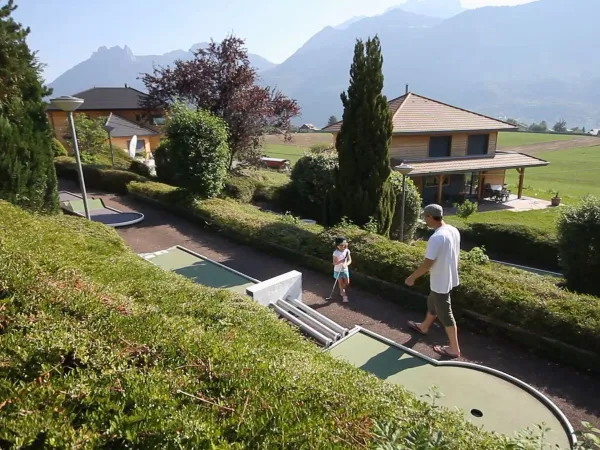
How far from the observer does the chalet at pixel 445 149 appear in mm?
27812

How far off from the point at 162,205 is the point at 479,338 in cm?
1323

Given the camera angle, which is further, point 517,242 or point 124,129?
point 124,129

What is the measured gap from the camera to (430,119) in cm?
2925

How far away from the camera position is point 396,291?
846 centimetres

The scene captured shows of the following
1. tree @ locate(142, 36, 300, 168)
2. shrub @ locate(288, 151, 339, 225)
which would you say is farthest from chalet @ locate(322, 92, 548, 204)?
shrub @ locate(288, 151, 339, 225)

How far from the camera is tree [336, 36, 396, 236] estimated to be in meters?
12.4

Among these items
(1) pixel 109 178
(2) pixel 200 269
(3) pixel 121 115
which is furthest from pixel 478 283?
(3) pixel 121 115

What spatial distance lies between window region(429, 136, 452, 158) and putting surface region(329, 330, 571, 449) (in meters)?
25.3

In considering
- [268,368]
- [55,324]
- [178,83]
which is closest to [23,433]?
[55,324]

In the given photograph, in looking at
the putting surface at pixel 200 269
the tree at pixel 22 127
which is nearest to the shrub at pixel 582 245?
the putting surface at pixel 200 269

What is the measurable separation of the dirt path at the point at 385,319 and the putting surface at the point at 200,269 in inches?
28.4

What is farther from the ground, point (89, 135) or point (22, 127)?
point (22, 127)

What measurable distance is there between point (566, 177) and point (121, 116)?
175 feet

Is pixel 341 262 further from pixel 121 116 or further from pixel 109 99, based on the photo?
pixel 109 99
